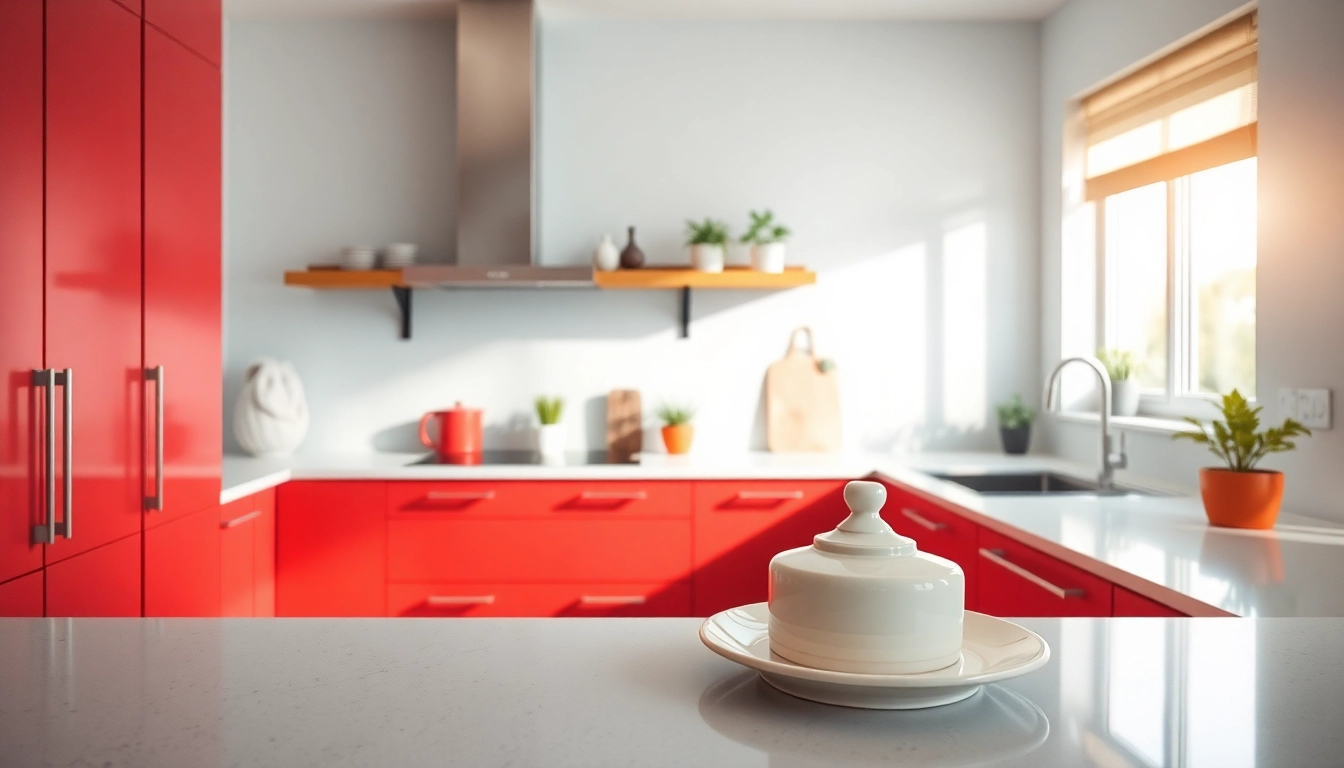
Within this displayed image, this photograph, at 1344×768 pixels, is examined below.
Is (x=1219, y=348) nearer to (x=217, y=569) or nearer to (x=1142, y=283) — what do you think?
(x=1142, y=283)

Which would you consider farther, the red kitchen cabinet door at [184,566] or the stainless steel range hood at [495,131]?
the stainless steel range hood at [495,131]

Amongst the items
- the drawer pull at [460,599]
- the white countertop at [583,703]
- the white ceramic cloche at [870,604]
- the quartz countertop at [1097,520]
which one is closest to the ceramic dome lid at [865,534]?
the white ceramic cloche at [870,604]

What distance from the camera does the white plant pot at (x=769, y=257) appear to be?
11.6 feet

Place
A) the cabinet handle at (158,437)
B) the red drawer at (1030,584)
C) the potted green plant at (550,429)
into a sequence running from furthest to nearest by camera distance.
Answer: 1. the potted green plant at (550,429)
2. the cabinet handle at (158,437)
3. the red drawer at (1030,584)

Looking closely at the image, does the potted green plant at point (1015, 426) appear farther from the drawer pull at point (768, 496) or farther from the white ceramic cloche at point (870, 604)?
the white ceramic cloche at point (870, 604)

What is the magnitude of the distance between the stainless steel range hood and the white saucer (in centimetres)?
284

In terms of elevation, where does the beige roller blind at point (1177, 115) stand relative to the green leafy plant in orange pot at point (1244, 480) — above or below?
above

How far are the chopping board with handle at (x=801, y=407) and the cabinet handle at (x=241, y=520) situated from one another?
5.89 feet

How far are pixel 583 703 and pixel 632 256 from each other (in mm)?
2890

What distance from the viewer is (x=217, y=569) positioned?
8.30 ft

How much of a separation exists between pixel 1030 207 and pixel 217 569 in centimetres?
308

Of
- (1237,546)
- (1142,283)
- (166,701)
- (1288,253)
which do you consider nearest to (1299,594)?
(1237,546)

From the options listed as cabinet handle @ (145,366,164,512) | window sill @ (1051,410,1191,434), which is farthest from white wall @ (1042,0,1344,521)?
cabinet handle @ (145,366,164,512)

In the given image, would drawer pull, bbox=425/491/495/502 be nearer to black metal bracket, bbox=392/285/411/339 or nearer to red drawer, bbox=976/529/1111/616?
black metal bracket, bbox=392/285/411/339
